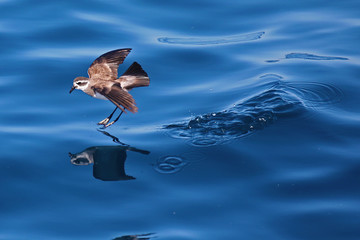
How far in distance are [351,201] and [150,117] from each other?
3.72 meters

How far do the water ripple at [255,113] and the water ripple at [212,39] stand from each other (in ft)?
8.29

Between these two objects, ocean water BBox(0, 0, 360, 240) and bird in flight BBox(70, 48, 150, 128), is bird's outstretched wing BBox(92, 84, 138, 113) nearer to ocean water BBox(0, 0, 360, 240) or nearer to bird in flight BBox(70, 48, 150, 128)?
bird in flight BBox(70, 48, 150, 128)

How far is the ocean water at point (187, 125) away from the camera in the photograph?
7.60 metres

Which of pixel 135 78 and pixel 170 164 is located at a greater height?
pixel 135 78

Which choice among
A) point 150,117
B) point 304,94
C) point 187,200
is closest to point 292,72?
point 304,94

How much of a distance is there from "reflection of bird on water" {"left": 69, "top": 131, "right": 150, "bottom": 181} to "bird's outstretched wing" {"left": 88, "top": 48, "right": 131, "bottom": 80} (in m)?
1.46

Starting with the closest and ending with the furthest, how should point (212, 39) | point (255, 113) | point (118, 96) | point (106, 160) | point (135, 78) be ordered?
point (118, 96)
point (106, 160)
point (135, 78)
point (255, 113)
point (212, 39)

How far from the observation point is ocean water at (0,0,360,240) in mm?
7598

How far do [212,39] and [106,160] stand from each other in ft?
16.4

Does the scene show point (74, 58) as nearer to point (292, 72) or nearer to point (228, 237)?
point (292, 72)

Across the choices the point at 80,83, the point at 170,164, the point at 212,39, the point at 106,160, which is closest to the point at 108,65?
the point at 80,83

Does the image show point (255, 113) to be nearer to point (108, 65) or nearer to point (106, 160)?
point (106, 160)

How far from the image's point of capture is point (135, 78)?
955 cm

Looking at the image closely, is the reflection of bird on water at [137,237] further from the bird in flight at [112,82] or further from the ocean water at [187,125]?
the bird in flight at [112,82]
